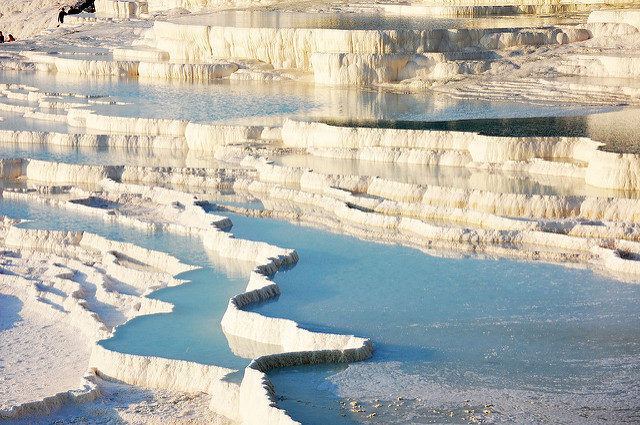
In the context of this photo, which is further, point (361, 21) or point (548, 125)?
point (361, 21)

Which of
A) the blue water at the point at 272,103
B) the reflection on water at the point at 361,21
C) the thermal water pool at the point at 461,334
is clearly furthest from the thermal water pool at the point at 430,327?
the reflection on water at the point at 361,21

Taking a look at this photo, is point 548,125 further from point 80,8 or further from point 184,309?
point 80,8

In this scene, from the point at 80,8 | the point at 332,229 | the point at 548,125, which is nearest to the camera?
the point at 332,229

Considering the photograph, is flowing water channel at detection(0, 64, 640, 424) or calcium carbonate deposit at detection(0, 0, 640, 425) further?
calcium carbonate deposit at detection(0, 0, 640, 425)

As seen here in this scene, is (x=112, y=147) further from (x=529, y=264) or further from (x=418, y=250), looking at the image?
(x=529, y=264)

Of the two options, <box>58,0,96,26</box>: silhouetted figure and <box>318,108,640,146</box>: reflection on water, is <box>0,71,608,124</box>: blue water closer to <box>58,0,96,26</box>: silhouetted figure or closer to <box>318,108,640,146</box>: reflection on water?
<box>318,108,640,146</box>: reflection on water

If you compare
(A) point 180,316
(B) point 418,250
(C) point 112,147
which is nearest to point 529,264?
(B) point 418,250

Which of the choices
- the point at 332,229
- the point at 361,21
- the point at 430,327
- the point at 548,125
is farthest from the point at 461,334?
the point at 361,21

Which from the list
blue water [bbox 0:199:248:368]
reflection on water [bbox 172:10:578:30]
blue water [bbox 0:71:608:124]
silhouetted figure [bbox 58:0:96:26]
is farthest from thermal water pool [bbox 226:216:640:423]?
silhouetted figure [bbox 58:0:96:26]
